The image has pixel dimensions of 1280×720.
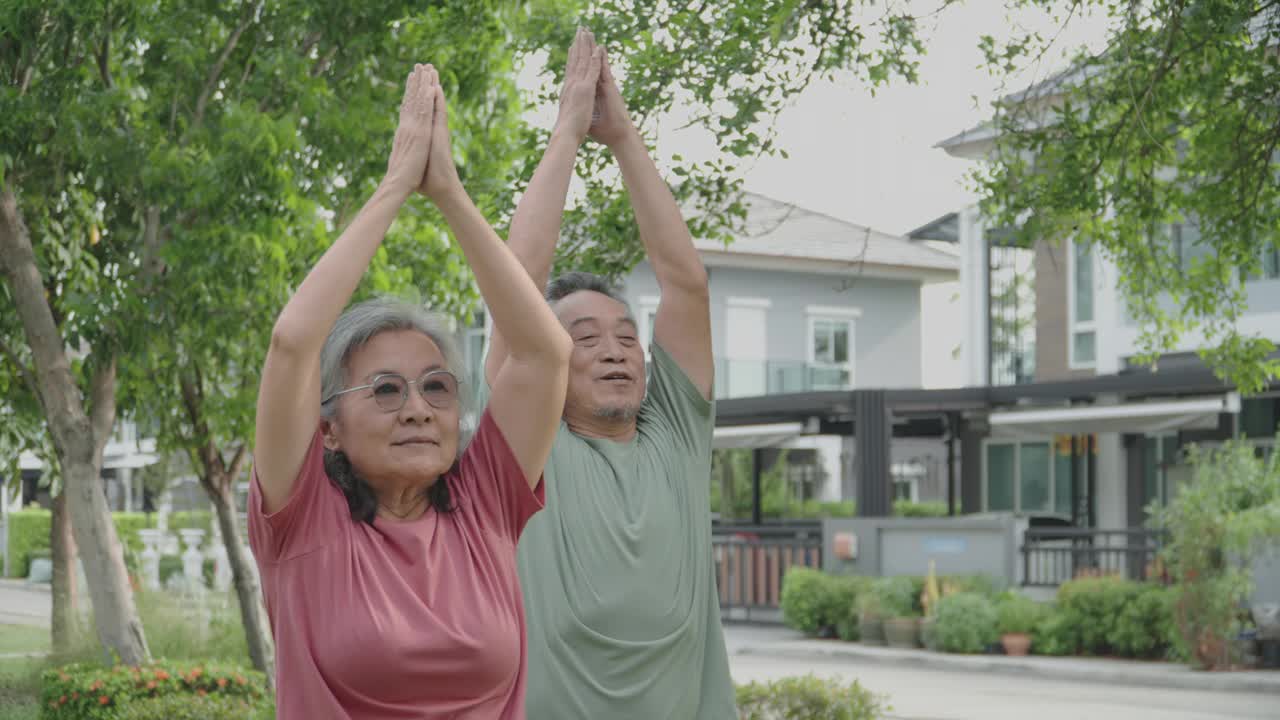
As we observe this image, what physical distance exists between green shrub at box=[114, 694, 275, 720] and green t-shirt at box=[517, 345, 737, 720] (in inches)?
208

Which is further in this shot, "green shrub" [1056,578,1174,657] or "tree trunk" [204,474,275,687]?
"green shrub" [1056,578,1174,657]

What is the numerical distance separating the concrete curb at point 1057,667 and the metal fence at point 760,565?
3.03 m

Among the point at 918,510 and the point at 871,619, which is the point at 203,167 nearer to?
the point at 871,619

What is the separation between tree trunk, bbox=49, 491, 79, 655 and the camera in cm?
1330

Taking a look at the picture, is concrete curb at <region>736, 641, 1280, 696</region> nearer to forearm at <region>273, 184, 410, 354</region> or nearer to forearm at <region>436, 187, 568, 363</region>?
forearm at <region>436, 187, 568, 363</region>

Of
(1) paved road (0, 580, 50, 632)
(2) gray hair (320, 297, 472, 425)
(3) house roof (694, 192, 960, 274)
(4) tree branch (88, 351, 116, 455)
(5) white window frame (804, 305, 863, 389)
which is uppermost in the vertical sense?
(3) house roof (694, 192, 960, 274)

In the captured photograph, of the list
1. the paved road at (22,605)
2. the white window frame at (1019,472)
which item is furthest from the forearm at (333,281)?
the white window frame at (1019,472)

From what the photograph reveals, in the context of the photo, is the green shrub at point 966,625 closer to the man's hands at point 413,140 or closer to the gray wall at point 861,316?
the gray wall at point 861,316

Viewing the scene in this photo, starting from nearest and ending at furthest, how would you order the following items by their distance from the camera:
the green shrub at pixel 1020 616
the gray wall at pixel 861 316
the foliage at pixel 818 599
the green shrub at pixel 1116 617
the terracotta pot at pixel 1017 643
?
the green shrub at pixel 1116 617 → the terracotta pot at pixel 1017 643 → the green shrub at pixel 1020 616 → the foliage at pixel 818 599 → the gray wall at pixel 861 316

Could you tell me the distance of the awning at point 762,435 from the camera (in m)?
26.1

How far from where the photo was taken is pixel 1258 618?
1589 cm

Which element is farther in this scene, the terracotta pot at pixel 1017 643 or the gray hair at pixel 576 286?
the terracotta pot at pixel 1017 643

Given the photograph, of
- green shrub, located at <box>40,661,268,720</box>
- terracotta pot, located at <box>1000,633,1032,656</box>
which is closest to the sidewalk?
terracotta pot, located at <box>1000,633,1032,656</box>

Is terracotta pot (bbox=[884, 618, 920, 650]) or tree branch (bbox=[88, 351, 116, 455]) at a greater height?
tree branch (bbox=[88, 351, 116, 455])
